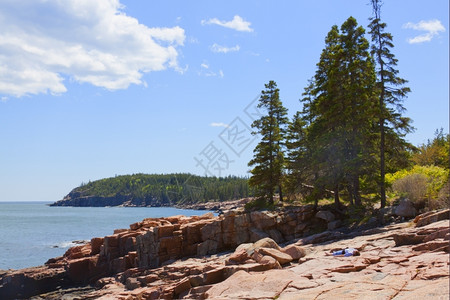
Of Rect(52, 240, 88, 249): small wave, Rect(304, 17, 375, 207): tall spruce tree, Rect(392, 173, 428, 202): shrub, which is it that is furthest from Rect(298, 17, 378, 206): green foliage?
Rect(52, 240, 88, 249): small wave

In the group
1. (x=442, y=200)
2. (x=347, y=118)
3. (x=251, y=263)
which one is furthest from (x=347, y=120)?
(x=251, y=263)

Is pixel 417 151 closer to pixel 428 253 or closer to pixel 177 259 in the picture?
pixel 428 253

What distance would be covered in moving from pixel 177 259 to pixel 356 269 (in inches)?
727

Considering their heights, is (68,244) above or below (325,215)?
below

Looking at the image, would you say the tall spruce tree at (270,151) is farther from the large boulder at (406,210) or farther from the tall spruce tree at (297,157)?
the large boulder at (406,210)

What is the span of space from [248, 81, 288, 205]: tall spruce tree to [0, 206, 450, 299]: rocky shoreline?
16.6ft

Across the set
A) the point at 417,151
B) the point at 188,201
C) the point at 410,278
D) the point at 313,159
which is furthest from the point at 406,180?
the point at 188,201

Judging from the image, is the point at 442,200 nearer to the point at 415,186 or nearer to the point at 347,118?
the point at 415,186

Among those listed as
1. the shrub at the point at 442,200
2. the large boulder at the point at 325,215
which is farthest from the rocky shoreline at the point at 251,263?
the shrub at the point at 442,200

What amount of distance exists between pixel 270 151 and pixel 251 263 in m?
20.0

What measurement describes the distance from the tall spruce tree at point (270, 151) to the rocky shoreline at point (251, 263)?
505 centimetres

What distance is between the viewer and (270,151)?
1394 inches

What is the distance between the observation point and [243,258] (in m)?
17.4

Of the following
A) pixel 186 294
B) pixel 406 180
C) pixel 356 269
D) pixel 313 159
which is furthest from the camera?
pixel 313 159
